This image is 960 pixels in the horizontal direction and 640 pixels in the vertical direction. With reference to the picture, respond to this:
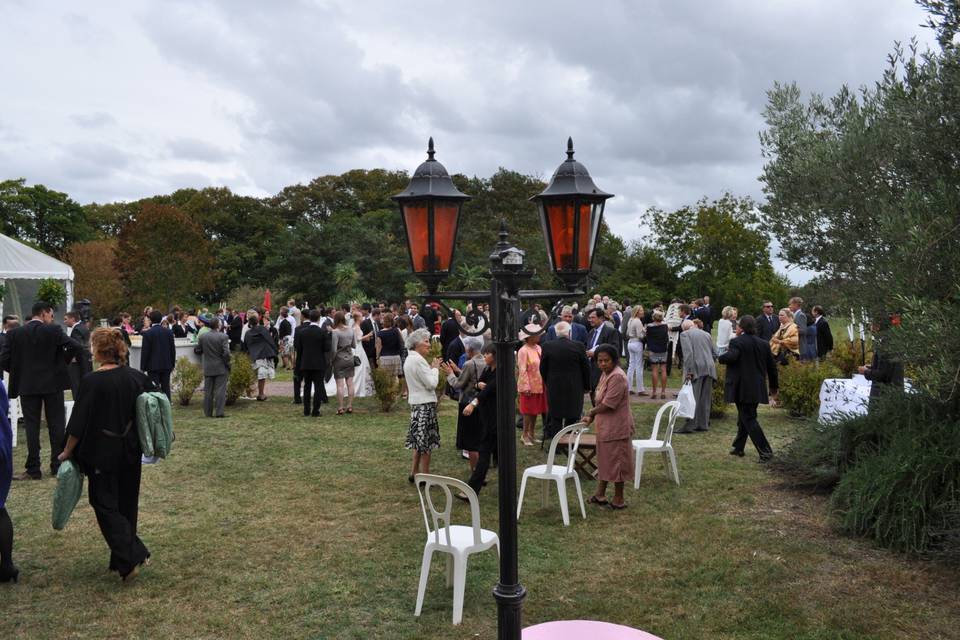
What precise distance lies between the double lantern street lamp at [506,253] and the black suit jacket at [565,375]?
569 centimetres

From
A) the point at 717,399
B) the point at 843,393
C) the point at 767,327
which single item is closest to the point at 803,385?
the point at 717,399

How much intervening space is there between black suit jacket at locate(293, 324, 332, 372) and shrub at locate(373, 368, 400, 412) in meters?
1.09

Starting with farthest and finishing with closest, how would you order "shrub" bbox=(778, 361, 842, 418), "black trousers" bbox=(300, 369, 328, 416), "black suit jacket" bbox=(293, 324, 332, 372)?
"black trousers" bbox=(300, 369, 328, 416), "black suit jacket" bbox=(293, 324, 332, 372), "shrub" bbox=(778, 361, 842, 418)

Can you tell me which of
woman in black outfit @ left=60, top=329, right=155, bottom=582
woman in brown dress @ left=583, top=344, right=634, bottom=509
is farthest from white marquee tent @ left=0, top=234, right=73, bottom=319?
woman in brown dress @ left=583, top=344, right=634, bottom=509

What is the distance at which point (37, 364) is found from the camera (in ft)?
27.8

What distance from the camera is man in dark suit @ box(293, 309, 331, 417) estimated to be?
12945mm

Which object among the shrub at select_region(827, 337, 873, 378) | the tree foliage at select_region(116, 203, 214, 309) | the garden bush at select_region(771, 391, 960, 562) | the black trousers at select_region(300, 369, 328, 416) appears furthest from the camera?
the tree foliage at select_region(116, 203, 214, 309)

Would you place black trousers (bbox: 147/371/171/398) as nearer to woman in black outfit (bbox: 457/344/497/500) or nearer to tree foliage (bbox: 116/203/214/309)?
woman in black outfit (bbox: 457/344/497/500)

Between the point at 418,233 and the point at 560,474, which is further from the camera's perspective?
the point at 560,474

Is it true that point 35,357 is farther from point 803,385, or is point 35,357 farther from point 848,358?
point 848,358

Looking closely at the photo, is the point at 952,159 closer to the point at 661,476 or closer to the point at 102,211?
the point at 661,476

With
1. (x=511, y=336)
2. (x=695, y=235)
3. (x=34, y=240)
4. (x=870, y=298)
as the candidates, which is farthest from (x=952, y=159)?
(x=34, y=240)

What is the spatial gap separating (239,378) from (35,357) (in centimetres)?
602

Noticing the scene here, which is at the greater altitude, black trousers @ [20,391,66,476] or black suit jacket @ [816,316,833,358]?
black suit jacket @ [816,316,833,358]
